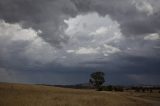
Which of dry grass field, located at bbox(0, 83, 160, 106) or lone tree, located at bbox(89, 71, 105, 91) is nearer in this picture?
dry grass field, located at bbox(0, 83, 160, 106)

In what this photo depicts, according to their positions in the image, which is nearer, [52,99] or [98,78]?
[52,99]

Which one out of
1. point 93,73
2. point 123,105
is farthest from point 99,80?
point 123,105

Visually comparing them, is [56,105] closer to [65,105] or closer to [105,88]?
[65,105]

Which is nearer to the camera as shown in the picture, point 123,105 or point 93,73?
point 123,105

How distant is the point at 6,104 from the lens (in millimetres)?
28562

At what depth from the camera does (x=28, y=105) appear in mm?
28969

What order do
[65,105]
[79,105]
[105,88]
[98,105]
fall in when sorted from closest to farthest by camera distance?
[65,105] < [79,105] < [98,105] < [105,88]

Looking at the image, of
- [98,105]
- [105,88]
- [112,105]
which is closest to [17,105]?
[98,105]

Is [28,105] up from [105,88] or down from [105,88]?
down

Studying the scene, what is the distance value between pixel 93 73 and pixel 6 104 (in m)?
123

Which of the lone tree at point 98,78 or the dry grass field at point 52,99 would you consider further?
the lone tree at point 98,78

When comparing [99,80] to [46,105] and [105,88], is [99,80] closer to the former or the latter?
[105,88]

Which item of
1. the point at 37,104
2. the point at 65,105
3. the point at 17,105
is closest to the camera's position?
the point at 17,105

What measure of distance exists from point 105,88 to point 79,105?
373ft
